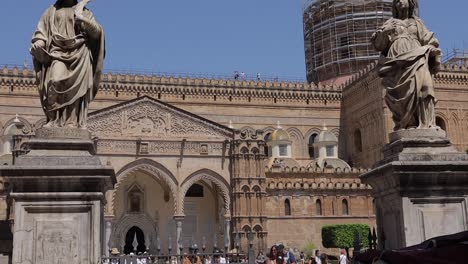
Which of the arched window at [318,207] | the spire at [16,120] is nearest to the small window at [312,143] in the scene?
the arched window at [318,207]

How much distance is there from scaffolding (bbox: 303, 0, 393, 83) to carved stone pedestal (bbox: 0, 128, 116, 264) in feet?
159

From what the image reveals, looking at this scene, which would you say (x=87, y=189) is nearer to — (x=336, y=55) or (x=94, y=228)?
(x=94, y=228)

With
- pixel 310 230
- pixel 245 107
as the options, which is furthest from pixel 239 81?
pixel 310 230

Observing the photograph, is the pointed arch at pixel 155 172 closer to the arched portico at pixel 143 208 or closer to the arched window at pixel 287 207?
the arched portico at pixel 143 208

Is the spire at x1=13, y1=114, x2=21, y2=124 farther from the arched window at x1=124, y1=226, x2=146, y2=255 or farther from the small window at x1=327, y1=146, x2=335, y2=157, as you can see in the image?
the small window at x1=327, y1=146, x2=335, y2=157

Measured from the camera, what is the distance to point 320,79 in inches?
2238

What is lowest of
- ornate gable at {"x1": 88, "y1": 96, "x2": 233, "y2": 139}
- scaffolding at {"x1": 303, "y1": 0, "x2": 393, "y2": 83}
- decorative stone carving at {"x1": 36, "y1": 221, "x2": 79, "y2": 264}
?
decorative stone carving at {"x1": 36, "y1": 221, "x2": 79, "y2": 264}

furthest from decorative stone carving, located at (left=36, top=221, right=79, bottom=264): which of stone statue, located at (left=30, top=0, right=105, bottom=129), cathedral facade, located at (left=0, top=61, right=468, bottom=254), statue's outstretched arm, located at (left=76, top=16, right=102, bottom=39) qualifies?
cathedral facade, located at (left=0, top=61, right=468, bottom=254)

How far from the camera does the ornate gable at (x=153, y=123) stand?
3553 centimetres

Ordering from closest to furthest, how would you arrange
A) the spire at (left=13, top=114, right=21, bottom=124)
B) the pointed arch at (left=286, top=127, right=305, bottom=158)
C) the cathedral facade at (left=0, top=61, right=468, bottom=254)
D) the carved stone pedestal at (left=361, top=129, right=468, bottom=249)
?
the carved stone pedestal at (left=361, top=129, right=468, bottom=249)
the cathedral facade at (left=0, top=61, right=468, bottom=254)
the spire at (left=13, top=114, right=21, bottom=124)
the pointed arch at (left=286, top=127, right=305, bottom=158)

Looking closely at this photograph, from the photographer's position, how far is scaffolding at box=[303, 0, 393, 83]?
53.4m

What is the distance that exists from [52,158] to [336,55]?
5038 centimetres

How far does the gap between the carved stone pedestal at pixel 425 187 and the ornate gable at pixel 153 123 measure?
29.5 meters

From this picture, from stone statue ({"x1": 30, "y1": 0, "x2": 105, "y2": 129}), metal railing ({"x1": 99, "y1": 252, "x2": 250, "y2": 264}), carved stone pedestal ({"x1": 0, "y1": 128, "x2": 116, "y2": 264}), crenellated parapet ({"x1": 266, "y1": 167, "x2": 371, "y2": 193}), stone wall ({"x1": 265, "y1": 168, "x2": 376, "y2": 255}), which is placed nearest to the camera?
carved stone pedestal ({"x1": 0, "y1": 128, "x2": 116, "y2": 264})
